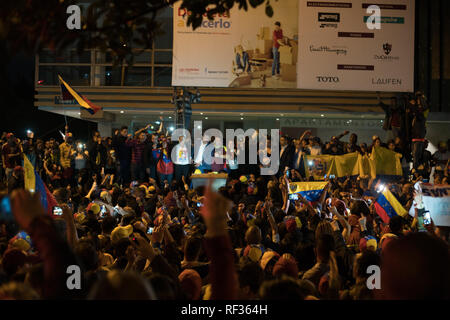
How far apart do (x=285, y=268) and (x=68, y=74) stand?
18939mm

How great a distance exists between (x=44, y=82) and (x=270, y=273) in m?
18.6

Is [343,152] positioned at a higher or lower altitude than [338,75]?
lower

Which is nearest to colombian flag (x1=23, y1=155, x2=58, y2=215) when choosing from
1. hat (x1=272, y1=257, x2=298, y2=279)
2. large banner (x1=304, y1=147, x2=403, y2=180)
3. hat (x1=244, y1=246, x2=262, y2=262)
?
hat (x1=244, y1=246, x2=262, y2=262)

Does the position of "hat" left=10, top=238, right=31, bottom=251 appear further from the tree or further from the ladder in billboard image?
the ladder in billboard image

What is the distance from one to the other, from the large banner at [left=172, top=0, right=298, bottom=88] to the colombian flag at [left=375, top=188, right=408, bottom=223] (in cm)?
773

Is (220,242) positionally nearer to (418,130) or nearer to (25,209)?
(25,209)

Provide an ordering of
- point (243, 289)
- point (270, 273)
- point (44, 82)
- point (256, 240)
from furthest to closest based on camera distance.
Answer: point (44, 82)
point (256, 240)
point (270, 273)
point (243, 289)

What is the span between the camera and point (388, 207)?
8.00 meters

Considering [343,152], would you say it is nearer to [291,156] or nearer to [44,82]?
[291,156]

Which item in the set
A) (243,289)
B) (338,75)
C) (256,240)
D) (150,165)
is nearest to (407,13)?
(338,75)

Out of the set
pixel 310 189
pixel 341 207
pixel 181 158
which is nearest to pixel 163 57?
pixel 181 158

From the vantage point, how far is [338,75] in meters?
15.0

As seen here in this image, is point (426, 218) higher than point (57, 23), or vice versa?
point (57, 23)

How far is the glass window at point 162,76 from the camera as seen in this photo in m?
20.7
